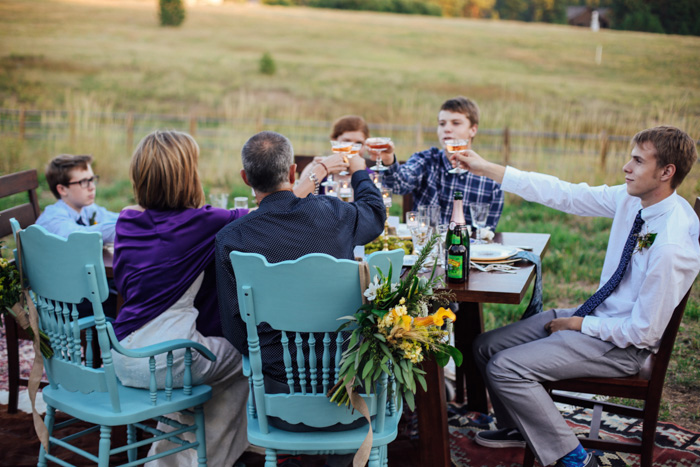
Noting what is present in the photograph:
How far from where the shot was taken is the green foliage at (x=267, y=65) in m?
11.4

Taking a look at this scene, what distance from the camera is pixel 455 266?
2266mm

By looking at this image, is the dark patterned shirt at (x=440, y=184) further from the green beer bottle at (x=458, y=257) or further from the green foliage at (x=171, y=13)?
the green foliage at (x=171, y=13)

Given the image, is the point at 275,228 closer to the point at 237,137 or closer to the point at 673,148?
the point at 673,148

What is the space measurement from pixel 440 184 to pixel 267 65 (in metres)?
8.70

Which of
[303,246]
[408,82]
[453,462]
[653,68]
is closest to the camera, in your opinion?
[303,246]

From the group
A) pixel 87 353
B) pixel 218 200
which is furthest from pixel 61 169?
pixel 87 353

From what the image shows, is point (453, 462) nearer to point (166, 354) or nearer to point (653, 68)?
point (166, 354)

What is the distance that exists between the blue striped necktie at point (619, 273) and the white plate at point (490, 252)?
1.18 ft

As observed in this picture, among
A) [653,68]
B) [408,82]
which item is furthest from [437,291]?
[408,82]

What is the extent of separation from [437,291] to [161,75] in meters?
10.2

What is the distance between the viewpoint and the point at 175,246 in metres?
2.22

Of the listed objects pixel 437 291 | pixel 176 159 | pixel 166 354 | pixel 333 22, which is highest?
pixel 333 22

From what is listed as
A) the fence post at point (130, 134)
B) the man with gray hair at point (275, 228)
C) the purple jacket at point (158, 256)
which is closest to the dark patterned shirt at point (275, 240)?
the man with gray hair at point (275, 228)

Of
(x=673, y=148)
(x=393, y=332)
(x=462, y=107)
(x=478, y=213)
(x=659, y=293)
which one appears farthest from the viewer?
(x=462, y=107)
